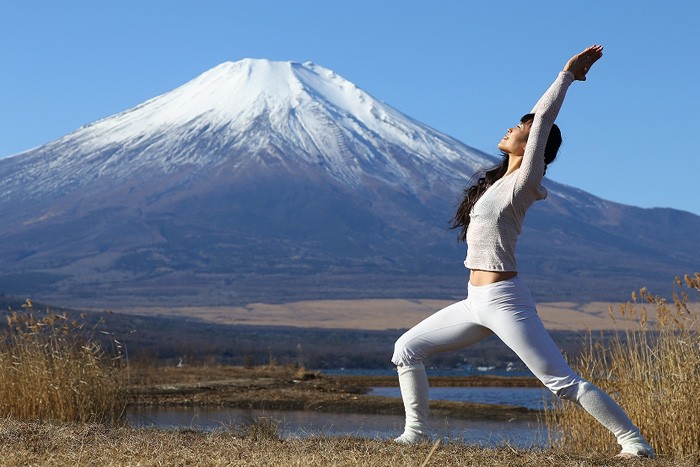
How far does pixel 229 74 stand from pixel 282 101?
16.6 m

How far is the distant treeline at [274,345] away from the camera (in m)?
42.7

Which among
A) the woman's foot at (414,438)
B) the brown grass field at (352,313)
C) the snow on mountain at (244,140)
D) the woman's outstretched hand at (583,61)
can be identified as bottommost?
the brown grass field at (352,313)

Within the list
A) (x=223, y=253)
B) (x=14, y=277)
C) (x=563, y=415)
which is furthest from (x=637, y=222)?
(x=563, y=415)

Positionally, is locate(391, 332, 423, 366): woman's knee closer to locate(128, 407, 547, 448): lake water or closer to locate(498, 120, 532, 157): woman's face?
locate(498, 120, 532, 157): woman's face

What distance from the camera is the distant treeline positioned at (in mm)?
42656

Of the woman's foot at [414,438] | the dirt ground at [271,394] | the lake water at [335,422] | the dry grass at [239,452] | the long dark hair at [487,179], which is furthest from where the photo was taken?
the dirt ground at [271,394]

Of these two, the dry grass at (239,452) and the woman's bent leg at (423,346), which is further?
the woman's bent leg at (423,346)

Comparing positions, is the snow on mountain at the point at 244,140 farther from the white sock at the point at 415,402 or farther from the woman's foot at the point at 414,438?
the woman's foot at the point at 414,438

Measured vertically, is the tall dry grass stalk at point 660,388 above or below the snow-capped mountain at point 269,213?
below

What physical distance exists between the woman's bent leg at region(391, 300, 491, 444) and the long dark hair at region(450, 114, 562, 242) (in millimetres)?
446

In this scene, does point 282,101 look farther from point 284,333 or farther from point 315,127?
point 284,333

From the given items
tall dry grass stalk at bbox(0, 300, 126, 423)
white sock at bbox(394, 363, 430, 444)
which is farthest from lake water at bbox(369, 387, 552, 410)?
white sock at bbox(394, 363, 430, 444)

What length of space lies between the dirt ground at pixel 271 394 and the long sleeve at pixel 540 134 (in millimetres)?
8029

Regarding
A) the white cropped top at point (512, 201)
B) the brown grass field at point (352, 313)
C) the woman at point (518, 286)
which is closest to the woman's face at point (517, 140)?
the woman at point (518, 286)
